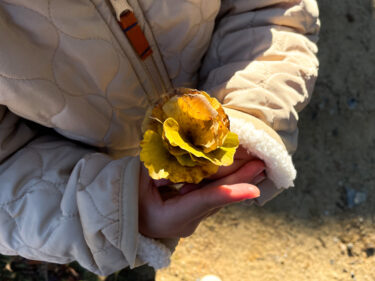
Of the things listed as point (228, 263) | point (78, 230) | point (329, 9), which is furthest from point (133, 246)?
point (329, 9)

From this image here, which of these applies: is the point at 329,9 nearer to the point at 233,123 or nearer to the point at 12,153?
the point at 233,123

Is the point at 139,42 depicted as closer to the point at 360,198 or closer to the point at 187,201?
the point at 187,201

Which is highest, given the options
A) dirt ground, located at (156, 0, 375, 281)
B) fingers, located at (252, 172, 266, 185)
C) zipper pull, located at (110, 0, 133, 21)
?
zipper pull, located at (110, 0, 133, 21)

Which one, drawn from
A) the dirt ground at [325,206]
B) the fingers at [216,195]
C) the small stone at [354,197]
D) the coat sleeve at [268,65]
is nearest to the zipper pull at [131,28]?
the coat sleeve at [268,65]

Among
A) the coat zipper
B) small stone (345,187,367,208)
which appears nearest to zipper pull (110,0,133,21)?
the coat zipper

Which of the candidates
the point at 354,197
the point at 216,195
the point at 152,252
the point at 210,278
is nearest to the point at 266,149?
the point at 216,195

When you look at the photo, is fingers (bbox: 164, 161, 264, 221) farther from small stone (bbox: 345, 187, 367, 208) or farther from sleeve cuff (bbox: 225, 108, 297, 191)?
small stone (bbox: 345, 187, 367, 208)
